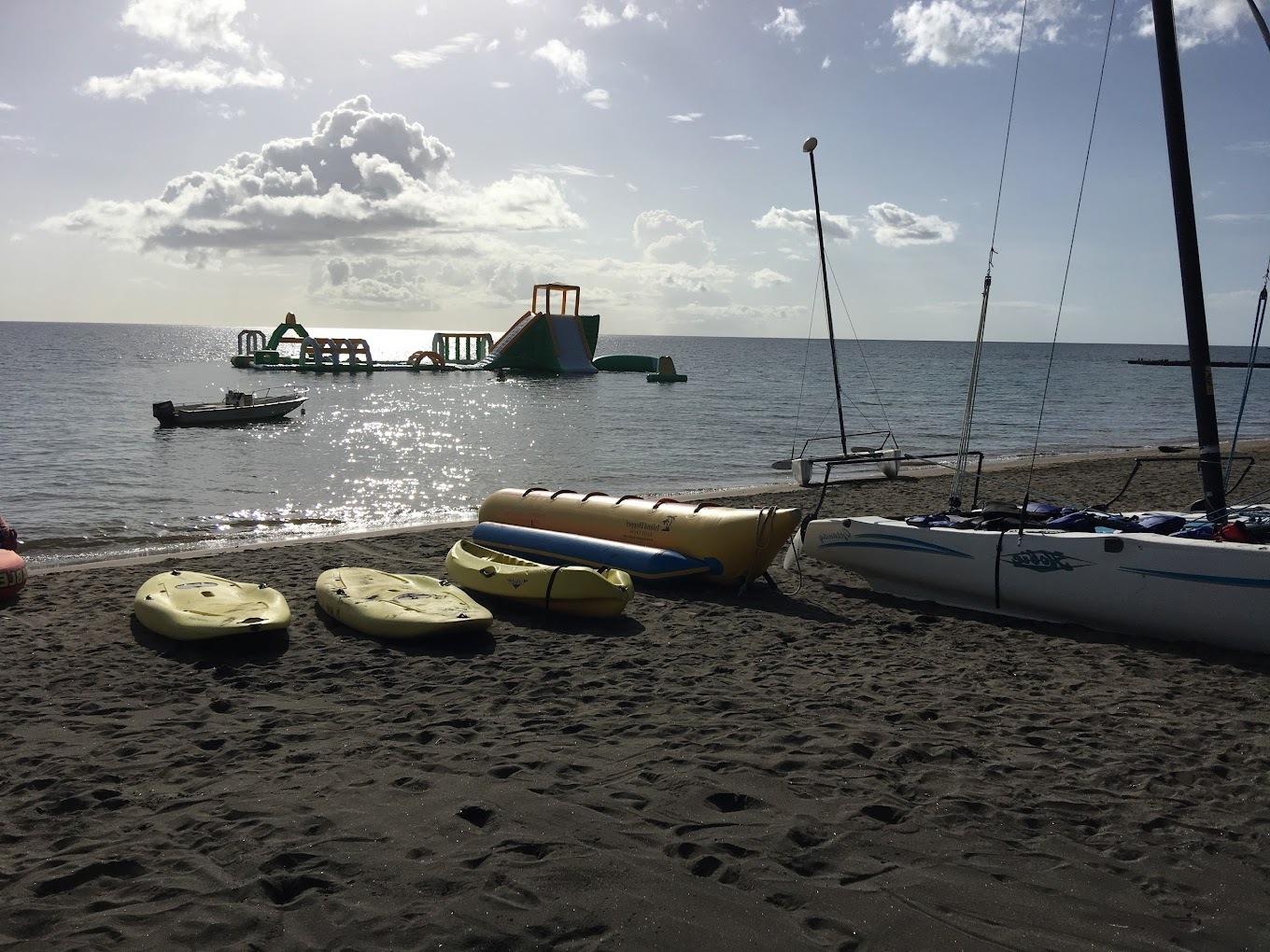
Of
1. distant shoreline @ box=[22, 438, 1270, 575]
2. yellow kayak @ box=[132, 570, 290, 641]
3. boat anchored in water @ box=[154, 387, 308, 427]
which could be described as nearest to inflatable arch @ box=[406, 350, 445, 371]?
boat anchored in water @ box=[154, 387, 308, 427]

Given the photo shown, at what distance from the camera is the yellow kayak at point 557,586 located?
24.6 feet

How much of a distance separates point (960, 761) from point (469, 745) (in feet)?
8.20

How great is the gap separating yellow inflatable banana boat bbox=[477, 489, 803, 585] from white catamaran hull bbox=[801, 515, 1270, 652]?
0.72 meters

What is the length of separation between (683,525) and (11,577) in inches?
238

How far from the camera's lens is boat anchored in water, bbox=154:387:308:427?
27.3 m

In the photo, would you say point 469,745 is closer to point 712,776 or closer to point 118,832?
point 712,776

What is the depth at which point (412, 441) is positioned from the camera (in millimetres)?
26750

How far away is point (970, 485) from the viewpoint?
631 inches

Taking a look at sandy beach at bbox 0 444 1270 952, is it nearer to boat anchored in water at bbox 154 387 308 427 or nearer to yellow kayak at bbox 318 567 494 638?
yellow kayak at bbox 318 567 494 638

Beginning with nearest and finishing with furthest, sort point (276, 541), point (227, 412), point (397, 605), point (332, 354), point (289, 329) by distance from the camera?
point (397, 605)
point (276, 541)
point (227, 412)
point (332, 354)
point (289, 329)

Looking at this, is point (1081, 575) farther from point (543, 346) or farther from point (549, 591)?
point (543, 346)

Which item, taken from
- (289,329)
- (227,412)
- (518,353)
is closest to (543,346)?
(518,353)

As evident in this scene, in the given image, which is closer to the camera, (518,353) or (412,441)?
(412,441)

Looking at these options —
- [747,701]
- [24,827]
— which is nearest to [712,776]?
[747,701]
